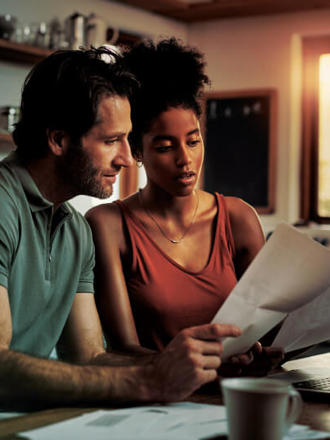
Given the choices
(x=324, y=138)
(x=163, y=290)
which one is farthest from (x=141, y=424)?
(x=324, y=138)

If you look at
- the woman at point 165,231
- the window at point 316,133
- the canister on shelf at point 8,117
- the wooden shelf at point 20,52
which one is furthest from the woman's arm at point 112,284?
the window at point 316,133

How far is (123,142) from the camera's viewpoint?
1.42 meters

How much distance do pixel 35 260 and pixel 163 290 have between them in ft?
1.26

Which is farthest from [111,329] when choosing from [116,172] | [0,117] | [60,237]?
[0,117]

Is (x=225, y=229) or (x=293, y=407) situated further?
(x=225, y=229)

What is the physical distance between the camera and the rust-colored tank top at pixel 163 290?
5.14 ft

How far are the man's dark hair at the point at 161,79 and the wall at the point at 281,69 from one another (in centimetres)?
308

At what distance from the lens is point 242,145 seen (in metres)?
4.96

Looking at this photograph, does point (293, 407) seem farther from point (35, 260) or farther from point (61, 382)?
point (35, 260)

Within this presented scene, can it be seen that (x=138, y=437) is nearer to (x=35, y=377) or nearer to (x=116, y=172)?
(x=35, y=377)

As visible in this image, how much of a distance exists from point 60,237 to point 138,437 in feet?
1.98

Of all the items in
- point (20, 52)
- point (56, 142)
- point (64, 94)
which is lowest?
point (56, 142)

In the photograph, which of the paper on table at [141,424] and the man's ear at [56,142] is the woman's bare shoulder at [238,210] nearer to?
the man's ear at [56,142]

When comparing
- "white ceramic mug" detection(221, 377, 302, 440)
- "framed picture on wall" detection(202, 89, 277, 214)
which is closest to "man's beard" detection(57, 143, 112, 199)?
"white ceramic mug" detection(221, 377, 302, 440)
